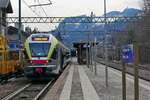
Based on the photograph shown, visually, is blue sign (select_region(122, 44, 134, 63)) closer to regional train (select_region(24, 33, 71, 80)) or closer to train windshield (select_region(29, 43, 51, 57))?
regional train (select_region(24, 33, 71, 80))

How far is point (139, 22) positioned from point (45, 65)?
39157 mm

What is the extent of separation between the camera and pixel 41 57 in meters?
34.8

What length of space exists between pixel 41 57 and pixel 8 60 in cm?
351

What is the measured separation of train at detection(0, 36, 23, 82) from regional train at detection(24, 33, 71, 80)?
1.56m

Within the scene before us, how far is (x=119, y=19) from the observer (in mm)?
91375

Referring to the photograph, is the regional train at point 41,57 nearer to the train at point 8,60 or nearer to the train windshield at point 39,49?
the train windshield at point 39,49

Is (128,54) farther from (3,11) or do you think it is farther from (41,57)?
(3,11)

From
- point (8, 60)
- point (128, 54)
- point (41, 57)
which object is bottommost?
point (8, 60)

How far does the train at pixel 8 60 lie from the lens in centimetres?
3500

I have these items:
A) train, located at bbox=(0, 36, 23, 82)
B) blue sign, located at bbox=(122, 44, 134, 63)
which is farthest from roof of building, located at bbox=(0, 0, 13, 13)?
blue sign, located at bbox=(122, 44, 134, 63)

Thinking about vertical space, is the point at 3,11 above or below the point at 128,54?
above

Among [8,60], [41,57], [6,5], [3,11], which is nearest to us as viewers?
[41,57]

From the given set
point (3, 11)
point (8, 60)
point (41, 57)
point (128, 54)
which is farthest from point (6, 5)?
point (128, 54)

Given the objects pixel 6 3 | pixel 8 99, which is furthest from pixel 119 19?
pixel 8 99
